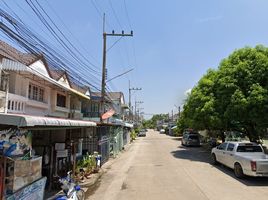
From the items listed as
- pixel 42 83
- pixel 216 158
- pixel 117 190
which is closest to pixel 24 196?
pixel 117 190

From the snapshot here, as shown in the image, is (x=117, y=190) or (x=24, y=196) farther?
(x=117, y=190)

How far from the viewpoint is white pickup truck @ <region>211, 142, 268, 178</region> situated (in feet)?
46.0

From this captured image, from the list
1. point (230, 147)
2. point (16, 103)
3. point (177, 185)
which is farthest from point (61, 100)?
point (230, 147)

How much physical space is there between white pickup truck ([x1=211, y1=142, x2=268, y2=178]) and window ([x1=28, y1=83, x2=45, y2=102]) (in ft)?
36.5

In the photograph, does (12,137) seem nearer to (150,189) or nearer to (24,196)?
(24,196)

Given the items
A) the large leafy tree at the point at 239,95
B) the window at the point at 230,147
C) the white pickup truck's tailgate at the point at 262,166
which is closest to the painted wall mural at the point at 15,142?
the white pickup truck's tailgate at the point at 262,166

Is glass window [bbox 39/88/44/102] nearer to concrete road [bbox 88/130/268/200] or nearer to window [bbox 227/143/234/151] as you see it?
concrete road [bbox 88/130/268/200]

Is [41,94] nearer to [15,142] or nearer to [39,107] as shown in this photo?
[39,107]

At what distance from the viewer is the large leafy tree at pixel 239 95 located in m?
21.1

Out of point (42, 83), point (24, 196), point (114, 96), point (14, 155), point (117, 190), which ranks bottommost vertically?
point (117, 190)

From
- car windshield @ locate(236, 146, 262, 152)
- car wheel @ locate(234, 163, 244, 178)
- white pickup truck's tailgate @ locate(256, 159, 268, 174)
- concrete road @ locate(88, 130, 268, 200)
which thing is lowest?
concrete road @ locate(88, 130, 268, 200)

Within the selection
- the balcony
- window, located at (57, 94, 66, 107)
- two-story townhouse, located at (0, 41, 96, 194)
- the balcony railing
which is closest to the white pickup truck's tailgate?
two-story townhouse, located at (0, 41, 96, 194)

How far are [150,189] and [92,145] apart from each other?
8356 millimetres

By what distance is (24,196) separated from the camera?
6.93 m
